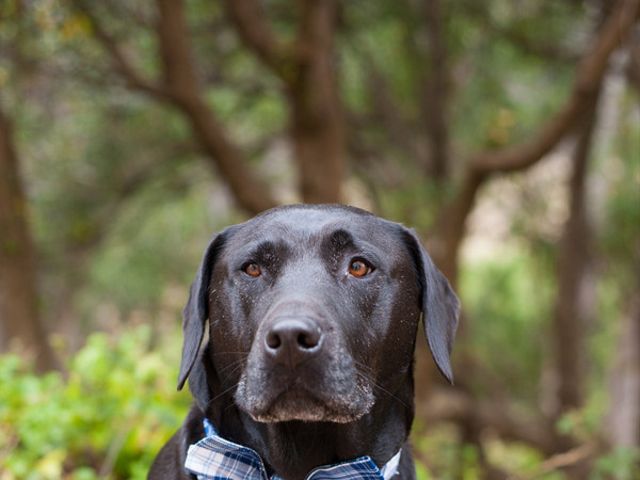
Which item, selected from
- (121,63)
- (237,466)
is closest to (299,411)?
(237,466)

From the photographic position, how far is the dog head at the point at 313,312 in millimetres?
2756

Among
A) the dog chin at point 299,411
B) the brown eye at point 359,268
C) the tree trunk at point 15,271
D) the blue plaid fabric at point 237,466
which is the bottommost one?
the tree trunk at point 15,271

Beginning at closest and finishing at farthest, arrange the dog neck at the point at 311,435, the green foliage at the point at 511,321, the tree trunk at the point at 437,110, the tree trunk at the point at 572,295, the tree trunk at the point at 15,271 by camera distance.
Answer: the dog neck at the point at 311,435, the tree trunk at the point at 15,271, the tree trunk at the point at 437,110, the tree trunk at the point at 572,295, the green foliage at the point at 511,321

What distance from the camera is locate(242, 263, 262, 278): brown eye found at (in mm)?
3146

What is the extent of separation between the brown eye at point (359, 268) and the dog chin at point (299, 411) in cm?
48

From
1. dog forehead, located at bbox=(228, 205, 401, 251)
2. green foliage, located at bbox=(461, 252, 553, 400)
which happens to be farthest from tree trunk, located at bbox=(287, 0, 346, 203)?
dog forehead, located at bbox=(228, 205, 401, 251)

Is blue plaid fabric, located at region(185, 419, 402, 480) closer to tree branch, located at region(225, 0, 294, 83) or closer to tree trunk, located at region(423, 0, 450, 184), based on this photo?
tree branch, located at region(225, 0, 294, 83)

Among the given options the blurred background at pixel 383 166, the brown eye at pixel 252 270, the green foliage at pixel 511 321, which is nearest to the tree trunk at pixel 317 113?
the blurred background at pixel 383 166

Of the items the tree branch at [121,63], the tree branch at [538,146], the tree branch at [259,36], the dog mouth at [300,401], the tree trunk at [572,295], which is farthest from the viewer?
the tree trunk at [572,295]

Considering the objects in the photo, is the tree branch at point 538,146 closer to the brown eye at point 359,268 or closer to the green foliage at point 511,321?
the green foliage at point 511,321

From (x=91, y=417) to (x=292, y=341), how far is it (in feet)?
6.89

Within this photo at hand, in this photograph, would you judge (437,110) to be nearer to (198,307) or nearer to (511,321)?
(511,321)

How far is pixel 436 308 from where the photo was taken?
3299mm

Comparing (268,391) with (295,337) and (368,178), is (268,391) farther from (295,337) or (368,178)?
(368,178)
